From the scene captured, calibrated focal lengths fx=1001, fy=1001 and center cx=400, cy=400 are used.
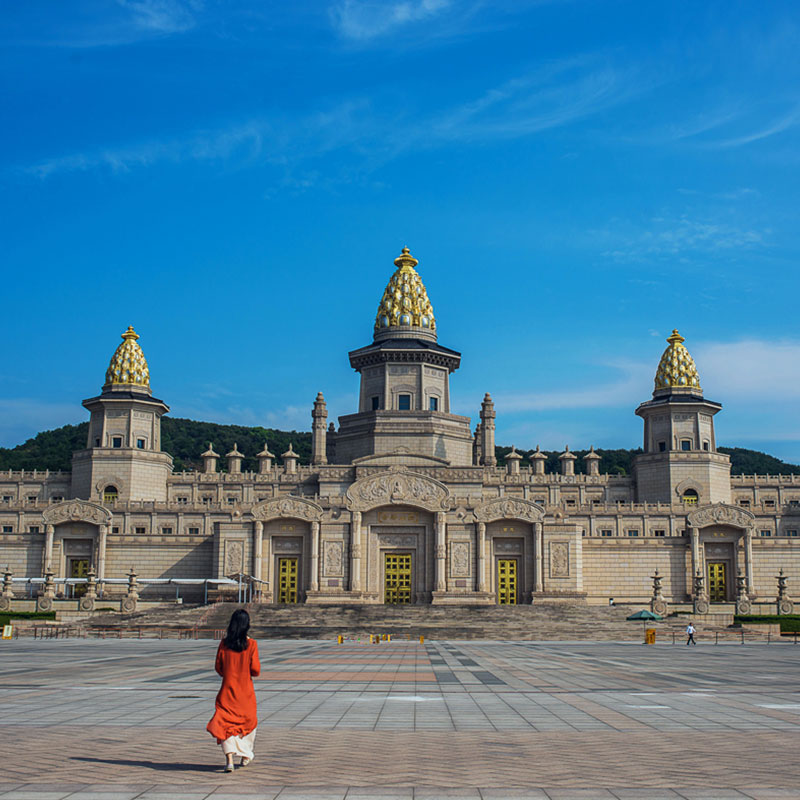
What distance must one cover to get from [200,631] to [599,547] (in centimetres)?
2927

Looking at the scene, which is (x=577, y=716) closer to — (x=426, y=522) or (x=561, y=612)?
(x=561, y=612)

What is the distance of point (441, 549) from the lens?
2426 inches

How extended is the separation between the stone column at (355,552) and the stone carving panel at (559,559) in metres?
12.0

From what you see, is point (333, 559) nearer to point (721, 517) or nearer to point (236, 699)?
point (721, 517)

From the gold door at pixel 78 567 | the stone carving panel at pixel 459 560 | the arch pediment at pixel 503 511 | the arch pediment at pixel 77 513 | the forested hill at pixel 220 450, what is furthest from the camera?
the forested hill at pixel 220 450

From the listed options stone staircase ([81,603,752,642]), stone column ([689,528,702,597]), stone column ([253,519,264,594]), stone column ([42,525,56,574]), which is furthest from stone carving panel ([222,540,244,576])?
stone column ([689,528,702,597])

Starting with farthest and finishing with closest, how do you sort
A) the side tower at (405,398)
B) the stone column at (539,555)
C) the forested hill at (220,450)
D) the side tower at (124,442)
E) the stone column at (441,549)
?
the forested hill at (220,450) → the side tower at (124,442) → the side tower at (405,398) → the stone column at (539,555) → the stone column at (441,549)

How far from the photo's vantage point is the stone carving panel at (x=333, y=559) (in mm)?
61625

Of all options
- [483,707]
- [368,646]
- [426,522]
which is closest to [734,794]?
[483,707]

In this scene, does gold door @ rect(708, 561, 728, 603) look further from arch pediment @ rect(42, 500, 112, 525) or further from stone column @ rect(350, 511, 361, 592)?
arch pediment @ rect(42, 500, 112, 525)

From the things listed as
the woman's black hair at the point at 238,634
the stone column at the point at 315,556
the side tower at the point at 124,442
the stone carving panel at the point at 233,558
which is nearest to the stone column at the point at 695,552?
the stone column at the point at 315,556

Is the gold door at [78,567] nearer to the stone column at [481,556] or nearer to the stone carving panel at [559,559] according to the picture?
the stone column at [481,556]

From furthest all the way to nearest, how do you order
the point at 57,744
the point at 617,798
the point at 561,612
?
1. the point at 561,612
2. the point at 57,744
3. the point at 617,798

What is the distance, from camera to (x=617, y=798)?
9742 mm
